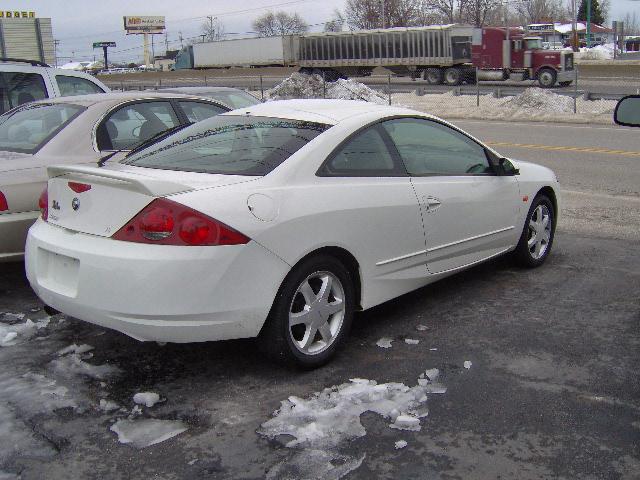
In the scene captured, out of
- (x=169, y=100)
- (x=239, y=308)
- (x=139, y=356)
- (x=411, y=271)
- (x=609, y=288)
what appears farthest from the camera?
(x=169, y=100)

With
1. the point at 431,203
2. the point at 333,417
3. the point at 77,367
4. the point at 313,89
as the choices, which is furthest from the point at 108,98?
the point at 313,89

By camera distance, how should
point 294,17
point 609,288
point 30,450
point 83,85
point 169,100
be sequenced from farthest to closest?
point 294,17, point 83,85, point 169,100, point 609,288, point 30,450

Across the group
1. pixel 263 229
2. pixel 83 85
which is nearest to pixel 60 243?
pixel 263 229

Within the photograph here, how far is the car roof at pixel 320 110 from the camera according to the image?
15.5ft

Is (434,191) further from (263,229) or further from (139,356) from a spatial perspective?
(139,356)

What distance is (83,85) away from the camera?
9227 mm

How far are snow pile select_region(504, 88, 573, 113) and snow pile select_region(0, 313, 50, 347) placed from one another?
21.3 meters

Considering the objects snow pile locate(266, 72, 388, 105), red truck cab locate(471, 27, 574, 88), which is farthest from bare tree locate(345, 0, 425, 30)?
snow pile locate(266, 72, 388, 105)

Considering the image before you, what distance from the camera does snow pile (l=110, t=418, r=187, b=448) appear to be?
3.38m

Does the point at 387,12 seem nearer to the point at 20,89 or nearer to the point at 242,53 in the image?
the point at 242,53

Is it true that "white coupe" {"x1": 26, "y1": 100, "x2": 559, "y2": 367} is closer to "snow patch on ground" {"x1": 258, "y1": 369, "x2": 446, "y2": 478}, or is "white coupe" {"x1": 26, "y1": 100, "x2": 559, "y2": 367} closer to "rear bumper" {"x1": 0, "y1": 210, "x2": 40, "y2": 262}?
"snow patch on ground" {"x1": 258, "y1": 369, "x2": 446, "y2": 478}

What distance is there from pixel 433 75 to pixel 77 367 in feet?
136

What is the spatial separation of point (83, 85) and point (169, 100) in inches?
115

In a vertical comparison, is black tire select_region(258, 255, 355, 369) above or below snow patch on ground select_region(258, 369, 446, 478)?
above
